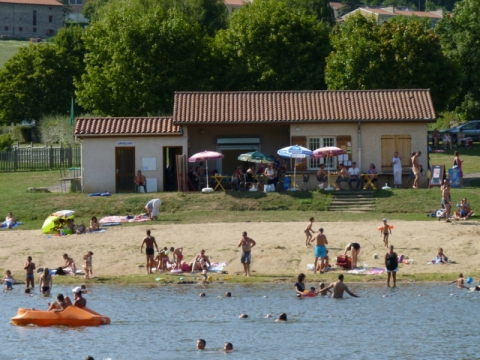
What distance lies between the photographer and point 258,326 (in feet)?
93.4

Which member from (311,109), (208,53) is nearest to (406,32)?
(208,53)

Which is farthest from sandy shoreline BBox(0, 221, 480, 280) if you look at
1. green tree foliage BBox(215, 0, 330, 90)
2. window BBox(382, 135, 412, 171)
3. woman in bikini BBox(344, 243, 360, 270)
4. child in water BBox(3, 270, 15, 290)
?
green tree foliage BBox(215, 0, 330, 90)

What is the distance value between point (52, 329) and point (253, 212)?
641 inches

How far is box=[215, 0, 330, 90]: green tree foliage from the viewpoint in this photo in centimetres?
6781

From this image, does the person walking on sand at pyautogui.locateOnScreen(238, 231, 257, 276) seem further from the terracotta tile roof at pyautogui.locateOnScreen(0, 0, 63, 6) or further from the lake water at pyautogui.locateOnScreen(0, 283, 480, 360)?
the terracotta tile roof at pyautogui.locateOnScreen(0, 0, 63, 6)

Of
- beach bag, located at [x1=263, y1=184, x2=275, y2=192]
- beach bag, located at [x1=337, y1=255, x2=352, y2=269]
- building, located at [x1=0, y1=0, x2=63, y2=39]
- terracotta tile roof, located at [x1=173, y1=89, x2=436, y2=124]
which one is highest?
building, located at [x1=0, y1=0, x2=63, y2=39]

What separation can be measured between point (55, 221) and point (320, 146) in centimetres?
1352

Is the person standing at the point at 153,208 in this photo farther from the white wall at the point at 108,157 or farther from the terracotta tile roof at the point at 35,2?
the terracotta tile roof at the point at 35,2

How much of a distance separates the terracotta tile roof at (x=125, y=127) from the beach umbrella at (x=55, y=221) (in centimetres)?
707

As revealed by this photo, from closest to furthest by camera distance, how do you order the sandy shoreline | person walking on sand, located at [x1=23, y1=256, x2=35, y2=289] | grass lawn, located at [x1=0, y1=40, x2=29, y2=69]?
1. person walking on sand, located at [x1=23, y1=256, x2=35, y2=289]
2. the sandy shoreline
3. grass lawn, located at [x1=0, y1=40, x2=29, y2=69]

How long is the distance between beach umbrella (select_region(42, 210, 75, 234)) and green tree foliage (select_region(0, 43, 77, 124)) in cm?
4610

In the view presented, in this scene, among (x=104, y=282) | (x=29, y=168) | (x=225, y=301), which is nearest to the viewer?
(x=225, y=301)

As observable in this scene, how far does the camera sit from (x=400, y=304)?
30.5 metres

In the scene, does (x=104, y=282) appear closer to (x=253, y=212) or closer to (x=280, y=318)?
(x=280, y=318)
